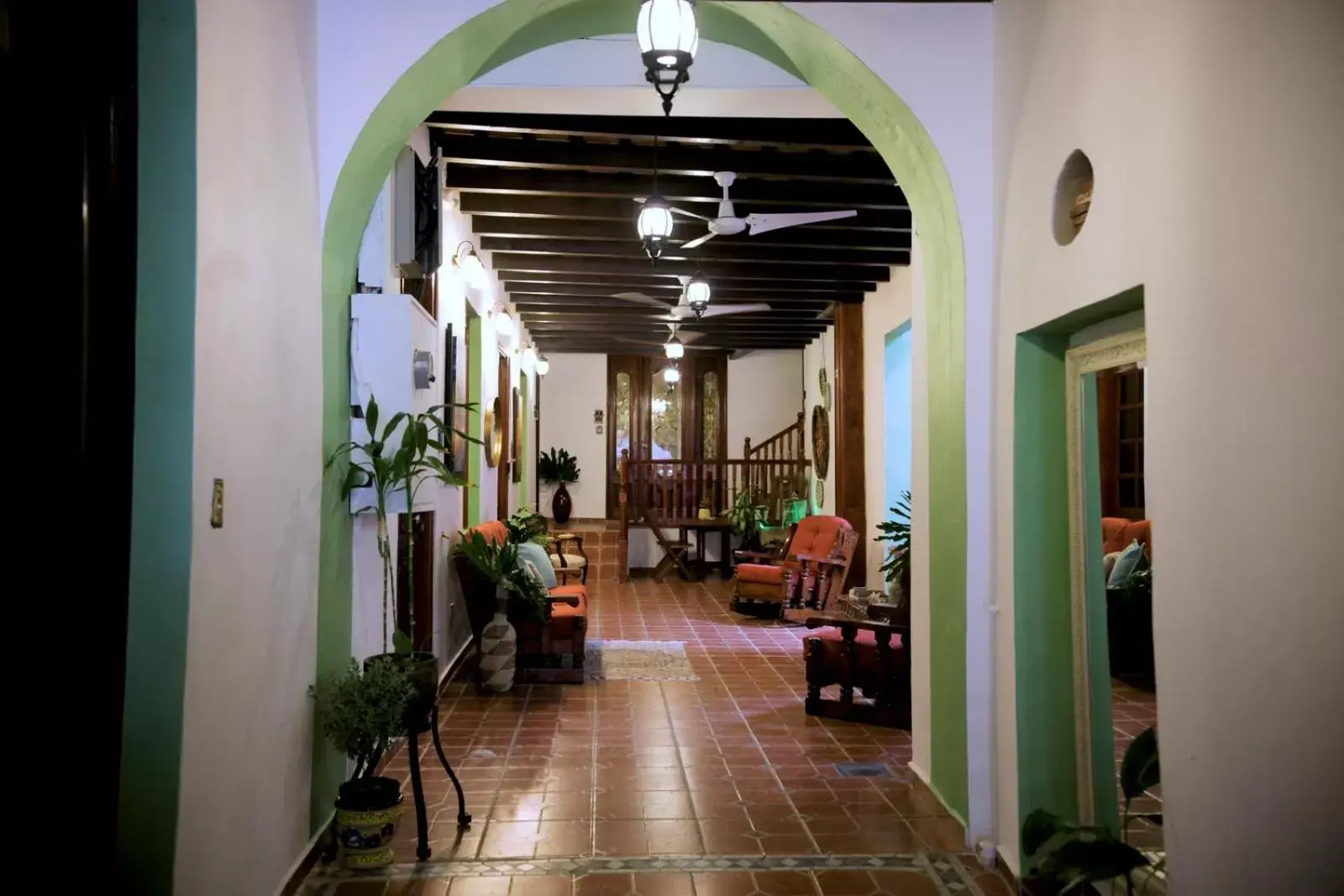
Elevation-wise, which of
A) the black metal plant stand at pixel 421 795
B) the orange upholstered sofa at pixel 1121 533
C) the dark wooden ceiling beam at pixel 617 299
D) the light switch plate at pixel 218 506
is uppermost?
the dark wooden ceiling beam at pixel 617 299

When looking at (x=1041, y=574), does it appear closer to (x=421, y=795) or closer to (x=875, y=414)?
(x=421, y=795)

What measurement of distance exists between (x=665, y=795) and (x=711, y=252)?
4823 mm

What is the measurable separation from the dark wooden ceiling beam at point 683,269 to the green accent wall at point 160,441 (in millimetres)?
5799

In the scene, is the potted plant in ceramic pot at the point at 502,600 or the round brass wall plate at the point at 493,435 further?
the round brass wall plate at the point at 493,435

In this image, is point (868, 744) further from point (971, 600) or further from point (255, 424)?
point (255, 424)

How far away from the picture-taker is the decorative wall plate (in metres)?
11.0

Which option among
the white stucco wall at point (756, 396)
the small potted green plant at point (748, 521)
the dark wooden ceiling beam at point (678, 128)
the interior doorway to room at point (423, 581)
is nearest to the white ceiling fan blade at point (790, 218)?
the dark wooden ceiling beam at point (678, 128)

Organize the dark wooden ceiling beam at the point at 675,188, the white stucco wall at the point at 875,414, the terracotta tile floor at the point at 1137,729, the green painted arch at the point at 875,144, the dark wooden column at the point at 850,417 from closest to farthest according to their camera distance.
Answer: the terracotta tile floor at the point at 1137,729 < the green painted arch at the point at 875,144 < the dark wooden ceiling beam at the point at 675,188 < the white stucco wall at the point at 875,414 < the dark wooden column at the point at 850,417

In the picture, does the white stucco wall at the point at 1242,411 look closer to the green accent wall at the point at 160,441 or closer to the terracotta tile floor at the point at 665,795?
the terracotta tile floor at the point at 665,795

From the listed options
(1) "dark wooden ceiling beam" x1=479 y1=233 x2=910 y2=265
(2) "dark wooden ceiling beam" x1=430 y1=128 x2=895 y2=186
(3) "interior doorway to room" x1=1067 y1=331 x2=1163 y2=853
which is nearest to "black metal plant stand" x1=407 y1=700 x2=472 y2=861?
(3) "interior doorway to room" x1=1067 y1=331 x2=1163 y2=853

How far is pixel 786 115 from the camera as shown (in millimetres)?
5055

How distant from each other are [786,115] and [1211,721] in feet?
12.7

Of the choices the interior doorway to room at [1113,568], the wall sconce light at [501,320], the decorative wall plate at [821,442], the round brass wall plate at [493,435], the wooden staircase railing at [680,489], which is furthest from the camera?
the wooden staircase railing at [680,489]

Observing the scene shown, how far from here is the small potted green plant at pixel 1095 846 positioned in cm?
223
